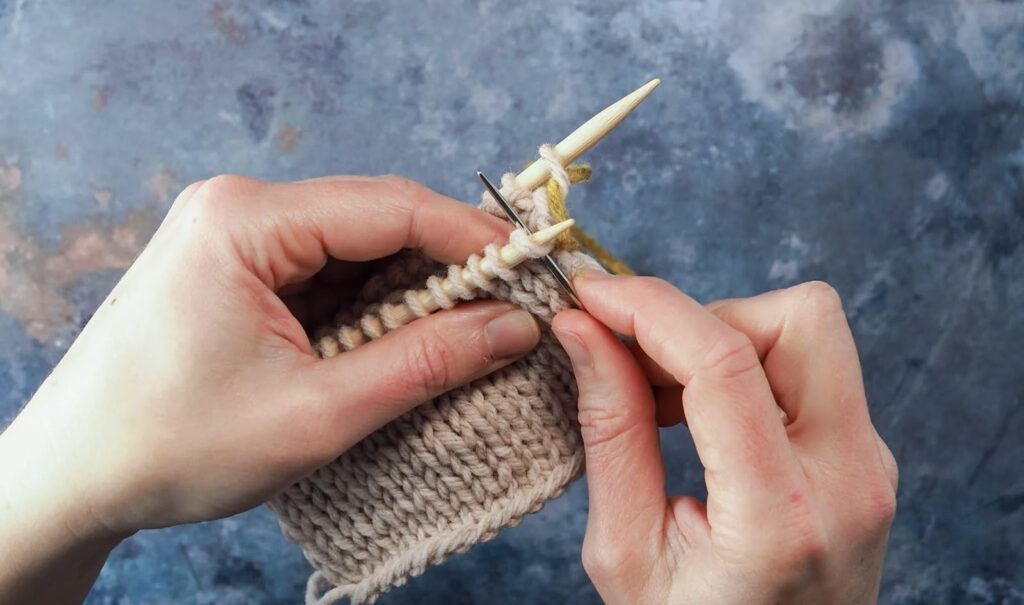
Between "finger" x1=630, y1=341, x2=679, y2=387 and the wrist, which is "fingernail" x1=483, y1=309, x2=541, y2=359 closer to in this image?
"finger" x1=630, y1=341, x2=679, y2=387

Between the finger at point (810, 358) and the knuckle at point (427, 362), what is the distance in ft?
1.04

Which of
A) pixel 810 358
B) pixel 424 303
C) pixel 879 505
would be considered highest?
pixel 424 303

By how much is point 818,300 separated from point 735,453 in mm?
218

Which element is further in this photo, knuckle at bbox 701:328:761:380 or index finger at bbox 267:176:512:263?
index finger at bbox 267:176:512:263

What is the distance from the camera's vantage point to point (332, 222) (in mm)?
894

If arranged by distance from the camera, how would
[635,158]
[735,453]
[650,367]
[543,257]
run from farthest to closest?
[635,158] → [650,367] → [543,257] → [735,453]

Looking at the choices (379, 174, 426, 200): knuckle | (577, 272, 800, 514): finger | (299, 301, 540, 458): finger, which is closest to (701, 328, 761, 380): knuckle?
(577, 272, 800, 514): finger

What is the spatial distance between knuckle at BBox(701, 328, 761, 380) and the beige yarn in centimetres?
20

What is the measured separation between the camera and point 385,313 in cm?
96

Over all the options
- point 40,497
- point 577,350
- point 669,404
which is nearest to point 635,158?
point 669,404

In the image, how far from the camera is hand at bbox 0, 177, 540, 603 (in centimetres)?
85

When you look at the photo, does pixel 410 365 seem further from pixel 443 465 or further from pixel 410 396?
pixel 443 465

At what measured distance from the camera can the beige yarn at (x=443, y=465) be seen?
0.98m

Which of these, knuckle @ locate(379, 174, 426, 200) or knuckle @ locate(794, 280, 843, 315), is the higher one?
knuckle @ locate(379, 174, 426, 200)
